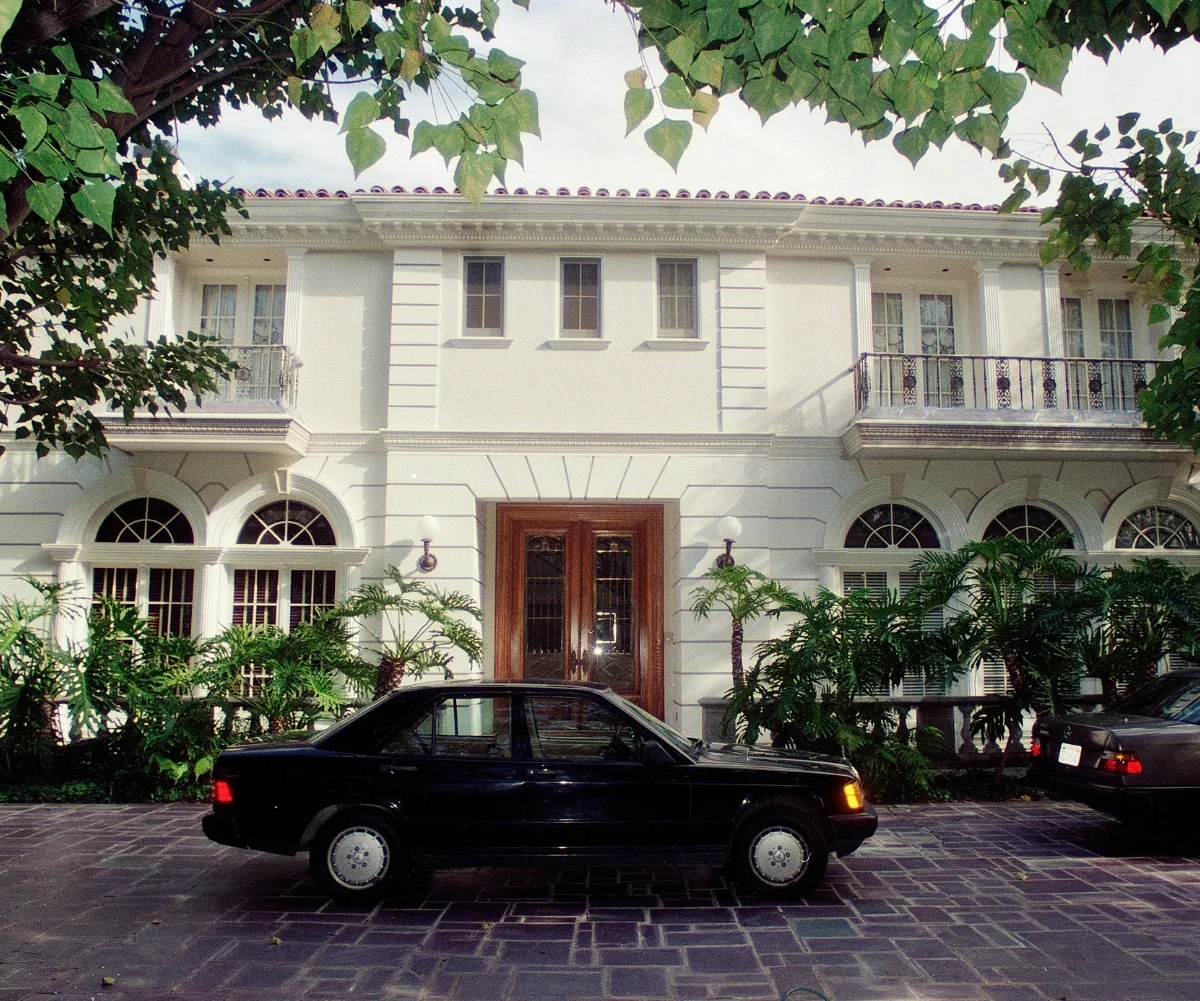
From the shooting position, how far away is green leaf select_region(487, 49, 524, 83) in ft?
12.2

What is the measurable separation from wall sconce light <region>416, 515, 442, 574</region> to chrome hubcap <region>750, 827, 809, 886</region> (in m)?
7.08

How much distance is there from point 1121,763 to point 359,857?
19.0 ft

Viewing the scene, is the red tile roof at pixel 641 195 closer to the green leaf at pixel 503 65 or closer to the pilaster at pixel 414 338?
the pilaster at pixel 414 338

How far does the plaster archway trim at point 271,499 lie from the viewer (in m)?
12.5

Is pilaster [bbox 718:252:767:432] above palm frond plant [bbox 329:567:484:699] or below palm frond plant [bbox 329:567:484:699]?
above

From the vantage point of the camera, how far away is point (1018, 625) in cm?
966

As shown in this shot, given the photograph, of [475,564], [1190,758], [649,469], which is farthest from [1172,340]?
[475,564]

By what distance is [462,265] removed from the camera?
13.0 metres

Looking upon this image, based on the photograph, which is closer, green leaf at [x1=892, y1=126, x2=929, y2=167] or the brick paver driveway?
green leaf at [x1=892, y1=126, x2=929, y2=167]

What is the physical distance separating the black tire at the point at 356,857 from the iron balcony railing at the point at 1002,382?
909cm

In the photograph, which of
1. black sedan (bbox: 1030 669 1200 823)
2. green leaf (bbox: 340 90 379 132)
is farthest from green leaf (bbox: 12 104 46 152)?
black sedan (bbox: 1030 669 1200 823)

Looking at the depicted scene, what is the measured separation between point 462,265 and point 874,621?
7.52 metres

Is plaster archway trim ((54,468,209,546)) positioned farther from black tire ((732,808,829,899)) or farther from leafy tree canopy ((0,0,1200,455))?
black tire ((732,808,829,899))

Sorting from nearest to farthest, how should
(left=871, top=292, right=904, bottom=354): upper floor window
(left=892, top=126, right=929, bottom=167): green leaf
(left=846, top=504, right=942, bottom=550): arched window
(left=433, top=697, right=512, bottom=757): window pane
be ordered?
1. (left=892, top=126, right=929, bottom=167): green leaf
2. (left=433, top=697, right=512, bottom=757): window pane
3. (left=846, top=504, right=942, bottom=550): arched window
4. (left=871, top=292, right=904, bottom=354): upper floor window
